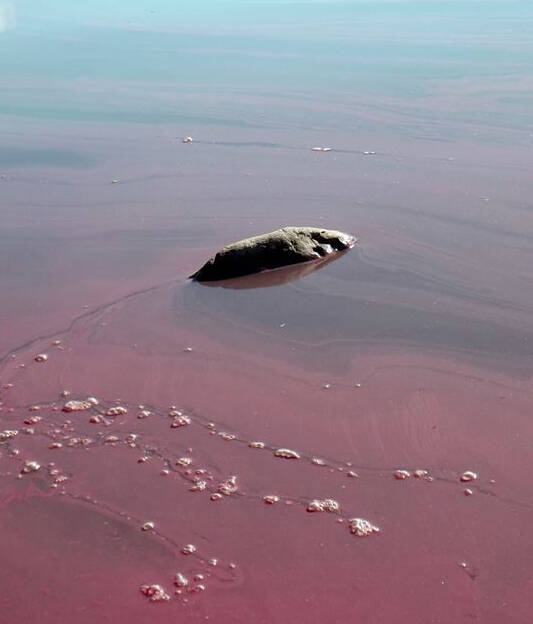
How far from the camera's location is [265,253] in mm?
8102

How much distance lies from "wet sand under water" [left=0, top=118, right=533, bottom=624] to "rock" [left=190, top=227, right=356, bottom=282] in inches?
11.3

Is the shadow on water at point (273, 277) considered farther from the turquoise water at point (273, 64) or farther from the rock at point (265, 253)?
the turquoise water at point (273, 64)

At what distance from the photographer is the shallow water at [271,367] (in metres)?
4.34

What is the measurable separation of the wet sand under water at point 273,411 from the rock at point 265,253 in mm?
287

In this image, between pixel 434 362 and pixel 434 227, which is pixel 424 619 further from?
Result: pixel 434 227

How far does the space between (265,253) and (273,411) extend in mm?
2672

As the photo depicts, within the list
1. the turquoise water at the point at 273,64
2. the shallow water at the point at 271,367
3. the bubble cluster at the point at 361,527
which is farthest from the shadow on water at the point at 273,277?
the turquoise water at the point at 273,64

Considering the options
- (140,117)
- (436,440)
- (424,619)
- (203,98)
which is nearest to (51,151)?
(140,117)

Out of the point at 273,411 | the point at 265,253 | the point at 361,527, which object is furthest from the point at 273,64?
the point at 361,527

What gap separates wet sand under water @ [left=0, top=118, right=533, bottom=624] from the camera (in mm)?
4277

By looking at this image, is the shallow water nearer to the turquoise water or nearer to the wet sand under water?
the wet sand under water

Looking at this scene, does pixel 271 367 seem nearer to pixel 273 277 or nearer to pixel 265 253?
pixel 273 277

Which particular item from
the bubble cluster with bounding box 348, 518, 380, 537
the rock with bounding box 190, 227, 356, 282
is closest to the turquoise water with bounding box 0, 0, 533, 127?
the rock with bounding box 190, 227, 356, 282

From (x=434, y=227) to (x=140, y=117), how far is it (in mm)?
7459
